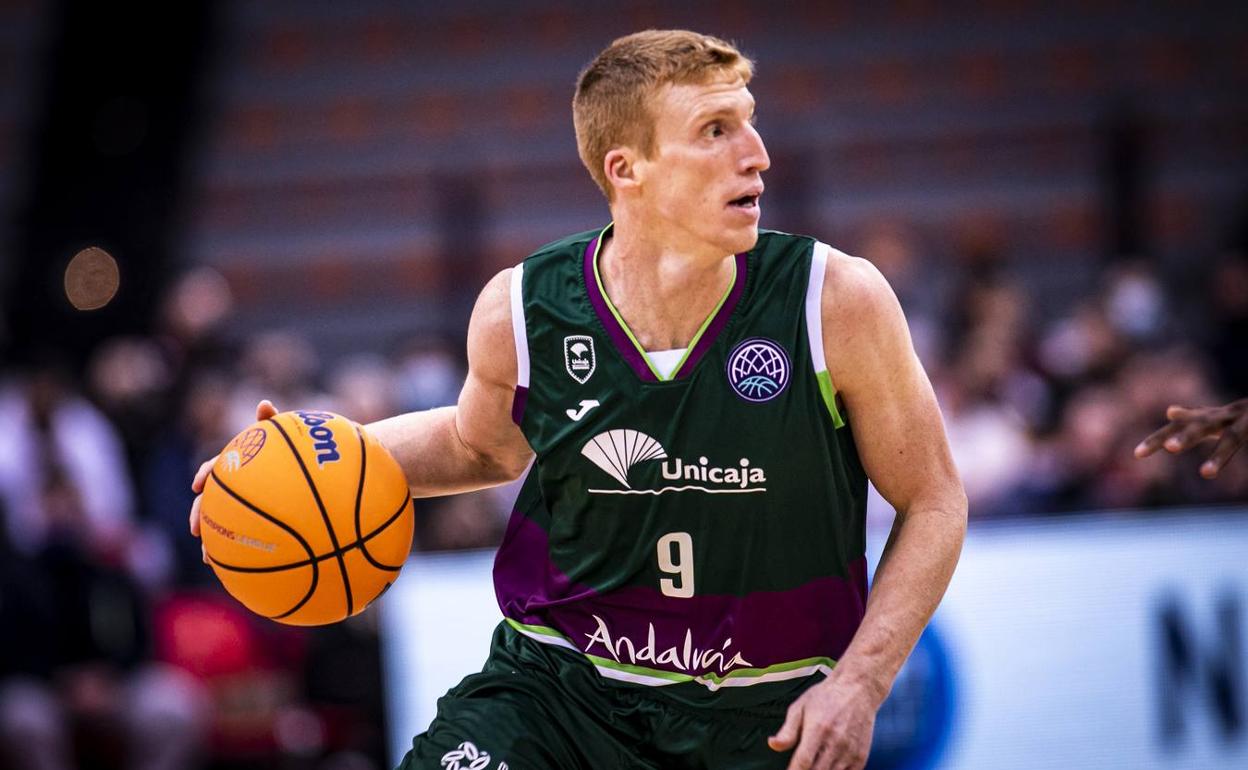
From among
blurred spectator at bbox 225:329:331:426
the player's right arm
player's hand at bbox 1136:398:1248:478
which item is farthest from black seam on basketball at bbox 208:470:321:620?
blurred spectator at bbox 225:329:331:426

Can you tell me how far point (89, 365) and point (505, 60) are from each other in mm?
4449

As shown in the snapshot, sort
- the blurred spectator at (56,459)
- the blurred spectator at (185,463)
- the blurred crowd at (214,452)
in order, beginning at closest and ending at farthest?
the blurred crowd at (214,452), the blurred spectator at (56,459), the blurred spectator at (185,463)

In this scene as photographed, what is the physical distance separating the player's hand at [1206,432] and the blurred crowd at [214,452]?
3.52m

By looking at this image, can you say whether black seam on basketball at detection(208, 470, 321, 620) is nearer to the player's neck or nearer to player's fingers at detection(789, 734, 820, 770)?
the player's neck

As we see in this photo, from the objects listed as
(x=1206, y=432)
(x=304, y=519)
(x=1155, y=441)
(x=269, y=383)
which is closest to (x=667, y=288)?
(x=304, y=519)

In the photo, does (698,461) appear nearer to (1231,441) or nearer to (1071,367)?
(1231,441)

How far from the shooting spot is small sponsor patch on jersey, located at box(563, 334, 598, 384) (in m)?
3.90

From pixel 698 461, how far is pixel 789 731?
702mm

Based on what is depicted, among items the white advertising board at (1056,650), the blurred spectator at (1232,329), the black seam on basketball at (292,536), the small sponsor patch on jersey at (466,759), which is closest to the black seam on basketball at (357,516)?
the black seam on basketball at (292,536)

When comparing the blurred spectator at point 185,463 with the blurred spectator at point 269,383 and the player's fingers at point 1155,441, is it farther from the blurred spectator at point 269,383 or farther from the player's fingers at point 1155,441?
the player's fingers at point 1155,441

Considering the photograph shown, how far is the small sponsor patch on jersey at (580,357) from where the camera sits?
3.90 metres

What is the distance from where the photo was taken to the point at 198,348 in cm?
959

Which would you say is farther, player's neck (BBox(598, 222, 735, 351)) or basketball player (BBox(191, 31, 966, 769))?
player's neck (BBox(598, 222, 735, 351))

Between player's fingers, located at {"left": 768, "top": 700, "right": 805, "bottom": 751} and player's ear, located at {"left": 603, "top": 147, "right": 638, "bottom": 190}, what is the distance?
1.36 m
